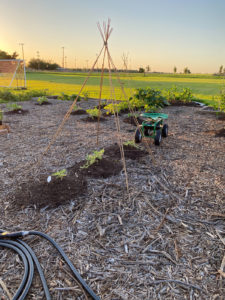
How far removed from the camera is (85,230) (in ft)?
8.87

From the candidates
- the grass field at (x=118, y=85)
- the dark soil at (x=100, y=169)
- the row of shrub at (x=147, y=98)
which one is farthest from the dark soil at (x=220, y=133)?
the dark soil at (x=100, y=169)

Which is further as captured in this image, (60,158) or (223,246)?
(60,158)

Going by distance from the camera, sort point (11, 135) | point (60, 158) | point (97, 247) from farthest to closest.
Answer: point (11, 135), point (60, 158), point (97, 247)

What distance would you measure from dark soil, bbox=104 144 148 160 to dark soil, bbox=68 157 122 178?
1.11 feet

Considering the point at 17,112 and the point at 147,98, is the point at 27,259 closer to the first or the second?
the point at 147,98

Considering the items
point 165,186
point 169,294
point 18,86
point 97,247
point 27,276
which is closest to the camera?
point 169,294

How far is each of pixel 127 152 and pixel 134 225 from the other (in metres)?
2.14

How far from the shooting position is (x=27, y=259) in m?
2.28

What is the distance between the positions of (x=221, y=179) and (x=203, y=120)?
15.5 feet

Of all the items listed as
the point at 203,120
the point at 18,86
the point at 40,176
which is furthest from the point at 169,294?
the point at 18,86

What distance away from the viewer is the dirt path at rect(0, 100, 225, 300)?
81.8 inches

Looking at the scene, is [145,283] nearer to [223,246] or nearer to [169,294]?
[169,294]

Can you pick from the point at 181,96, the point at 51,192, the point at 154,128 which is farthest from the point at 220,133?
the point at 181,96

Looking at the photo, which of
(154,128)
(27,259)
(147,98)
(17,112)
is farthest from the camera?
(17,112)
